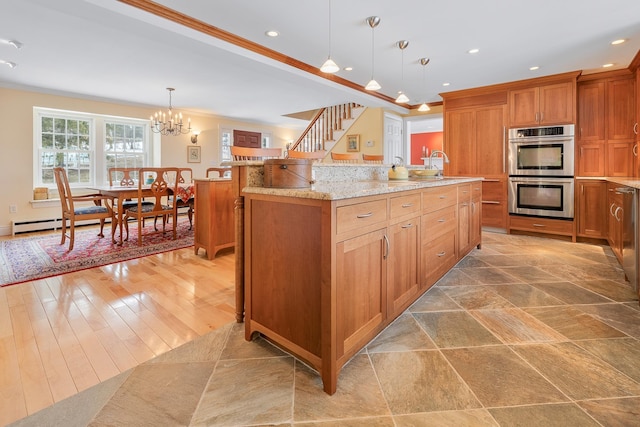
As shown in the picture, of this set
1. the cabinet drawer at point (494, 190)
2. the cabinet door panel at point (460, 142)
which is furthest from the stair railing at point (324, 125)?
the cabinet drawer at point (494, 190)

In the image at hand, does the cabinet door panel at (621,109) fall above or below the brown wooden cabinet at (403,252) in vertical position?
above

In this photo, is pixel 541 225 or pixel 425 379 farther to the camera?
pixel 541 225

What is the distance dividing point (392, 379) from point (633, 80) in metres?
5.41

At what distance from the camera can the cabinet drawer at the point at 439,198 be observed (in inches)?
91.0

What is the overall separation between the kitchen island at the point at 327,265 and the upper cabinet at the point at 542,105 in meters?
3.77

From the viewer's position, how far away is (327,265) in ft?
4.55

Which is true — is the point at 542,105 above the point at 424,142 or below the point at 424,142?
below

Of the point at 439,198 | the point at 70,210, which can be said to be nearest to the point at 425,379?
the point at 439,198

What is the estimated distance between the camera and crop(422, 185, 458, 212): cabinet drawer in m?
2.31

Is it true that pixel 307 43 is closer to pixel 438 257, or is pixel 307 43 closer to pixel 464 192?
pixel 464 192

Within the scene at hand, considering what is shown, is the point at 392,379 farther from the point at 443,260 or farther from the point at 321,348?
the point at 443,260

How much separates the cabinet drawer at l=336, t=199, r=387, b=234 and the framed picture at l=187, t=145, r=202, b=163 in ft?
22.3

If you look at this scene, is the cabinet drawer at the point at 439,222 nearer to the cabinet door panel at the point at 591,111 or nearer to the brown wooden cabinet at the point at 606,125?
→ the brown wooden cabinet at the point at 606,125

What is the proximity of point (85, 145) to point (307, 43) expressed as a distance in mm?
5098
